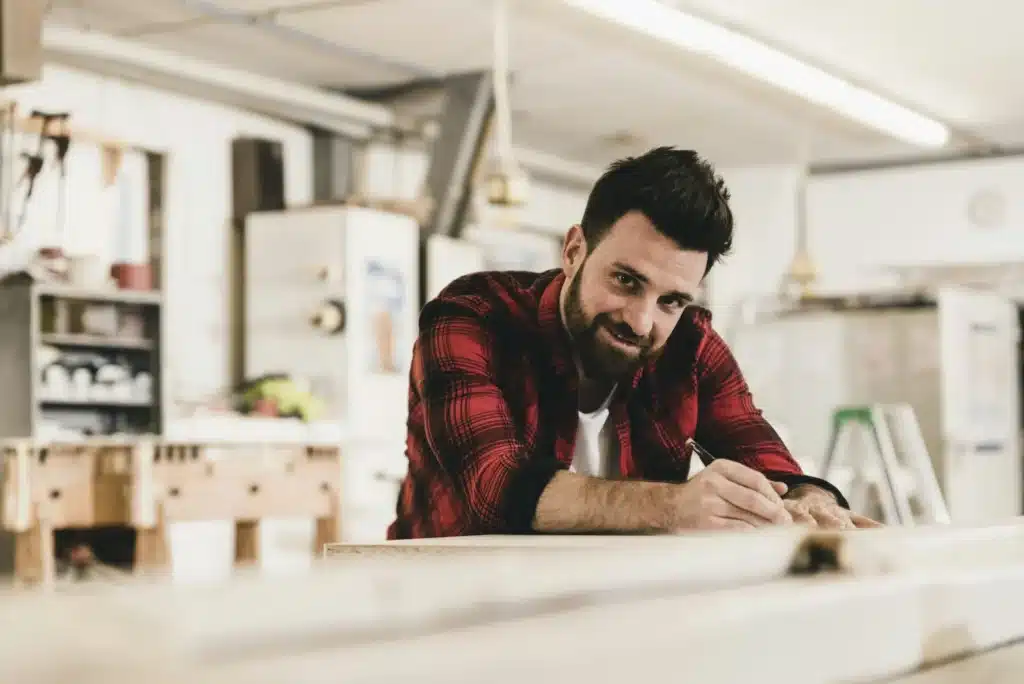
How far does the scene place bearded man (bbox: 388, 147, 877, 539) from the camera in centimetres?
191

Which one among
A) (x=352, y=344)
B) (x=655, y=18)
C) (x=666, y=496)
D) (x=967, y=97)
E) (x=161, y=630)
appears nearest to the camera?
(x=161, y=630)

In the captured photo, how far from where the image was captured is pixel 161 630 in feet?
1.68

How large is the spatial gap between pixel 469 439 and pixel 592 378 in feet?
0.99

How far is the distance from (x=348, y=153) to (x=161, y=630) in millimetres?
8884

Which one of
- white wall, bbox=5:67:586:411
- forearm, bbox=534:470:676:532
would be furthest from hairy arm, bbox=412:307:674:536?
white wall, bbox=5:67:586:411

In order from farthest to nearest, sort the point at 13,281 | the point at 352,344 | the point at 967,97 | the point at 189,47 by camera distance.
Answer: the point at 967,97 → the point at 352,344 → the point at 189,47 → the point at 13,281

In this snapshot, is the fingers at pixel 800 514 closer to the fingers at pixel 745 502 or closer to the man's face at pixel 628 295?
the fingers at pixel 745 502

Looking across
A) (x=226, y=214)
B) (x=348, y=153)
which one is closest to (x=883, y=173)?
(x=348, y=153)

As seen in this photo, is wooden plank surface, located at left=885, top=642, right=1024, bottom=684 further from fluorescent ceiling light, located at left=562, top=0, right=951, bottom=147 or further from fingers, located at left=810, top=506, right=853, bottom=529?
fluorescent ceiling light, located at left=562, top=0, right=951, bottom=147

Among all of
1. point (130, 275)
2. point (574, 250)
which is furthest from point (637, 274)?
point (130, 275)

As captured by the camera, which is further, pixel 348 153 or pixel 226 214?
pixel 348 153

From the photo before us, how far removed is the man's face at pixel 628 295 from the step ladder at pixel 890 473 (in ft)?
18.1

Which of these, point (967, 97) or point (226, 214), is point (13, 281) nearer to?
point (226, 214)

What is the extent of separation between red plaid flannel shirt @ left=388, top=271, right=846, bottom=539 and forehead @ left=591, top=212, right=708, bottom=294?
0.13 meters
